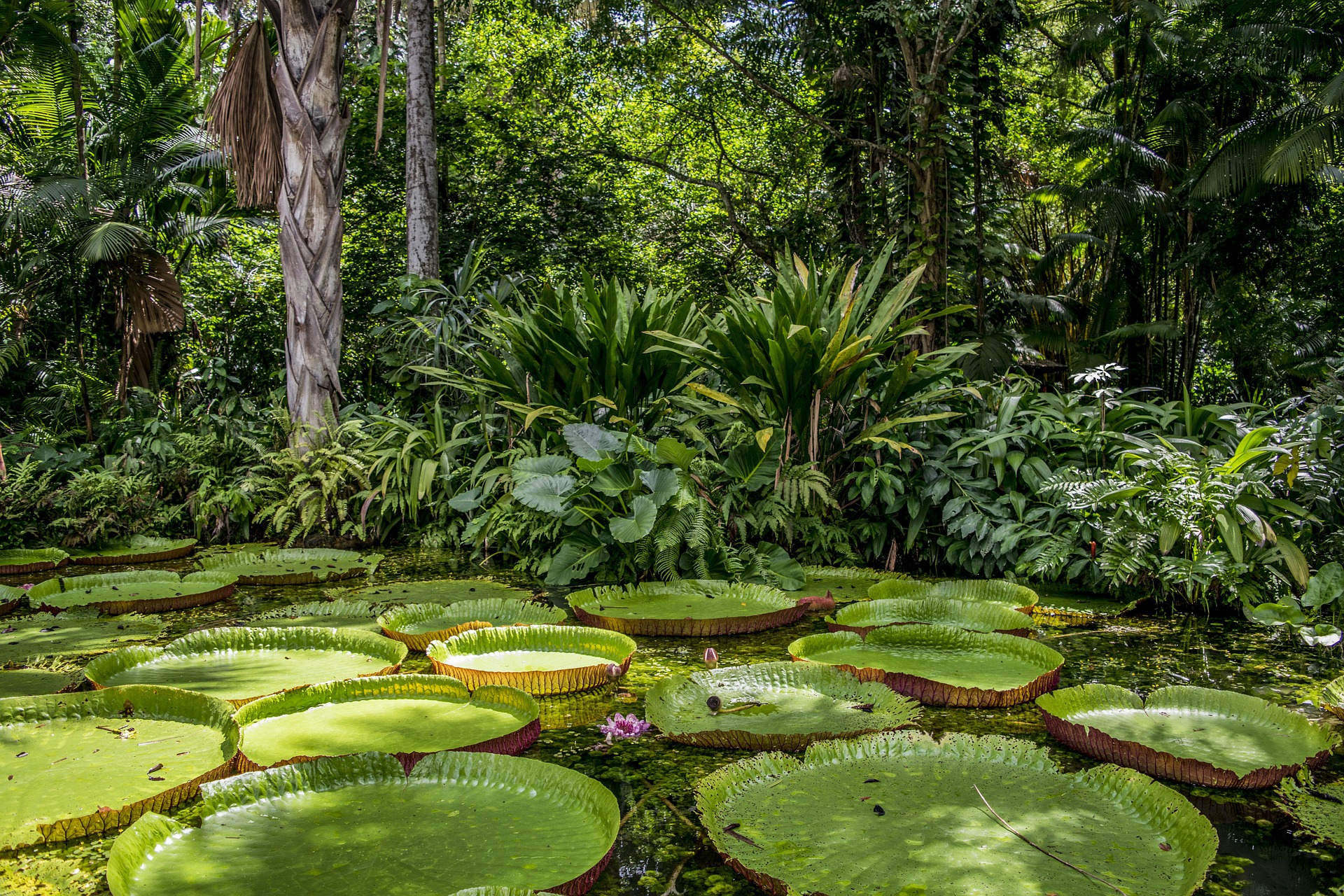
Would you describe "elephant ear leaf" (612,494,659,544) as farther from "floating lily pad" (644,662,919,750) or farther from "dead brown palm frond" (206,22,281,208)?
"dead brown palm frond" (206,22,281,208)

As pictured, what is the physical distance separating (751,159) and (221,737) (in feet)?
32.2

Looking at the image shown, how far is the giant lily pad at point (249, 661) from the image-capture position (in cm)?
187

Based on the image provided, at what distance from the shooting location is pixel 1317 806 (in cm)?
128

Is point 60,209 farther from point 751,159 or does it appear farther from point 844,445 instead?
point 751,159

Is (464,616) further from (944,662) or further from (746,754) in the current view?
(944,662)

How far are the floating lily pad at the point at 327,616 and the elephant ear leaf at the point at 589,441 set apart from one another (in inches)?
37.5

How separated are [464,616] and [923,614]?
1452 millimetres

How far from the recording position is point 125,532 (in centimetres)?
436

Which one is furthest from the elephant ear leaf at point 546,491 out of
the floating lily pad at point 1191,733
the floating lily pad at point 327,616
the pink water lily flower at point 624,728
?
the floating lily pad at point 1191,733

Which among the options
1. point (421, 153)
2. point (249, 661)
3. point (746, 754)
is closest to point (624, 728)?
point (746, 754)

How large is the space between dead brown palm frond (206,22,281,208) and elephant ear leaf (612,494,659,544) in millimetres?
3169

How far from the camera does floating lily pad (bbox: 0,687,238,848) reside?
1218 mm

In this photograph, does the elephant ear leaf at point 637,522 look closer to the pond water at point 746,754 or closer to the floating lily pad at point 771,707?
the pond water at point 746,754

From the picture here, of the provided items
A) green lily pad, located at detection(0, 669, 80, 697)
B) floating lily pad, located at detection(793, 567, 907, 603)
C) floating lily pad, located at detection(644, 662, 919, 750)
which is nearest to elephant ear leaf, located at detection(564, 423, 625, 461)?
floating lily pad, located at detection(793, 567, 907, 603)
